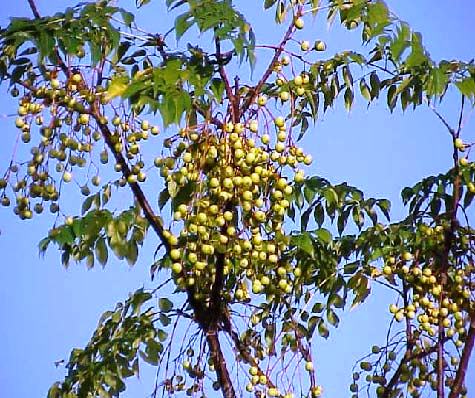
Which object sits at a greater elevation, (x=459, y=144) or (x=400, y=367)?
(x=459, y=144)

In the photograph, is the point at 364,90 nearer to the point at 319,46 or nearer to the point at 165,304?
the point at 319,46

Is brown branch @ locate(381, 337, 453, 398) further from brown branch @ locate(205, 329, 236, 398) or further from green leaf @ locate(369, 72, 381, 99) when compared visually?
green leaf @ locate(369, 72, 381, 99)

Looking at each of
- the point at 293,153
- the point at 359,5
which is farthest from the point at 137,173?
the point at 359,5

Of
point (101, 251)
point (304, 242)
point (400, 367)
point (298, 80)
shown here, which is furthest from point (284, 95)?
point (400, 367)

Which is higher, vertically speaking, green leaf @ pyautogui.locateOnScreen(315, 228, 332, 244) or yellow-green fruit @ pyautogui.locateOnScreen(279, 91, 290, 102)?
yellow-green fruit @ pyautogui.locateOnScreen(279, 91, 290, 102)

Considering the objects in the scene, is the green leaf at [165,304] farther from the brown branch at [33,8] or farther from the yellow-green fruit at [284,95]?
the brown branch at [33,8]

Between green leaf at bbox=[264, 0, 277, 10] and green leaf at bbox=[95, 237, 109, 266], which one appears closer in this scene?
green leaf at bbox=[95, 237, 109, 266]

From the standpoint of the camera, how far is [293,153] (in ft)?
4.78

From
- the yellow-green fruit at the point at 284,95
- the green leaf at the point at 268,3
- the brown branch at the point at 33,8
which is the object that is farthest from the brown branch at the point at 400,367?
the brown branch at the point at 33,8

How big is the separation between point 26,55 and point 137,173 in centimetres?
25

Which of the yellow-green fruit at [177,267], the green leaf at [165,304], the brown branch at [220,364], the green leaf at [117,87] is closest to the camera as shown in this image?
the green leaf at [117,87]

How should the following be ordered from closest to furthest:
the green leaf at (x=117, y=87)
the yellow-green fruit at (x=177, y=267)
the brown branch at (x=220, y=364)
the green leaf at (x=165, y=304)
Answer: the green leaf at (x=117, y=87), the yellow-green fruit at (x=177, y=267), the brown branch at (x=220, y=364), the green leaf at (x=165, y=304)

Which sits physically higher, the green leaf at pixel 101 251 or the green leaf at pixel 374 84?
the green leaf at pixel 374 84

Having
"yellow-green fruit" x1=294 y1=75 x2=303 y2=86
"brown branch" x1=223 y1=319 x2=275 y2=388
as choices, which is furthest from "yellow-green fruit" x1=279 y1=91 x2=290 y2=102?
"brown branch" x1=223 y1=319 x2=275 y2=388
